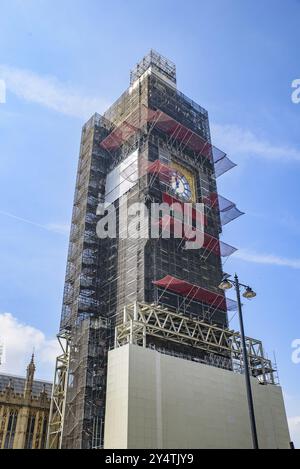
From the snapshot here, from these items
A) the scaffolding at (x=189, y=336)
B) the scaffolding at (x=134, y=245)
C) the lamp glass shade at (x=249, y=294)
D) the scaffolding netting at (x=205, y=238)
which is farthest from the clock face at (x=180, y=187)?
the lamp glass shade at (x=249, y=294)

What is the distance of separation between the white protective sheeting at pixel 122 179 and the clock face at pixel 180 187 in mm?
5388

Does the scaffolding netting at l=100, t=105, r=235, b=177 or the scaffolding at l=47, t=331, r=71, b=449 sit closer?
the scaffolding at l=47, t=331, r=71, b=449

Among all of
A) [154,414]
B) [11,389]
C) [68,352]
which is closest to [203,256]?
[68,352]

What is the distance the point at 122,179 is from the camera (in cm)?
5912

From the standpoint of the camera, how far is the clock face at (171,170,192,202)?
5828 cm

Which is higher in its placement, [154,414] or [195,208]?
[195,208]

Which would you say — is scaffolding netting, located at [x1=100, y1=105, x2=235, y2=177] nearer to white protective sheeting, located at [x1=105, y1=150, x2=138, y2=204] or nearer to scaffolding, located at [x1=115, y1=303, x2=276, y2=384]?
white protective sheeting, located at [x1=105, y1=150, x2=138, y2=204]

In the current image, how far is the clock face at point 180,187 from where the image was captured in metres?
58.3

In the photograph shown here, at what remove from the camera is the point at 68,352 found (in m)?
49.8

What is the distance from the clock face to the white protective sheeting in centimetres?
539

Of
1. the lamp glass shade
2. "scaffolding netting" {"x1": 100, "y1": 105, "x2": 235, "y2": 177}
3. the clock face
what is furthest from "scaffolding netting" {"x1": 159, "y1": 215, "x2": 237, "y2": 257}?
the lamp glass shade

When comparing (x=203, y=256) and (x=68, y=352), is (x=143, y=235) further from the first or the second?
(x=68, y=352)

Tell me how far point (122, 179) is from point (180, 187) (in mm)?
7953

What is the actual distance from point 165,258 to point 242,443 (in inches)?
822
